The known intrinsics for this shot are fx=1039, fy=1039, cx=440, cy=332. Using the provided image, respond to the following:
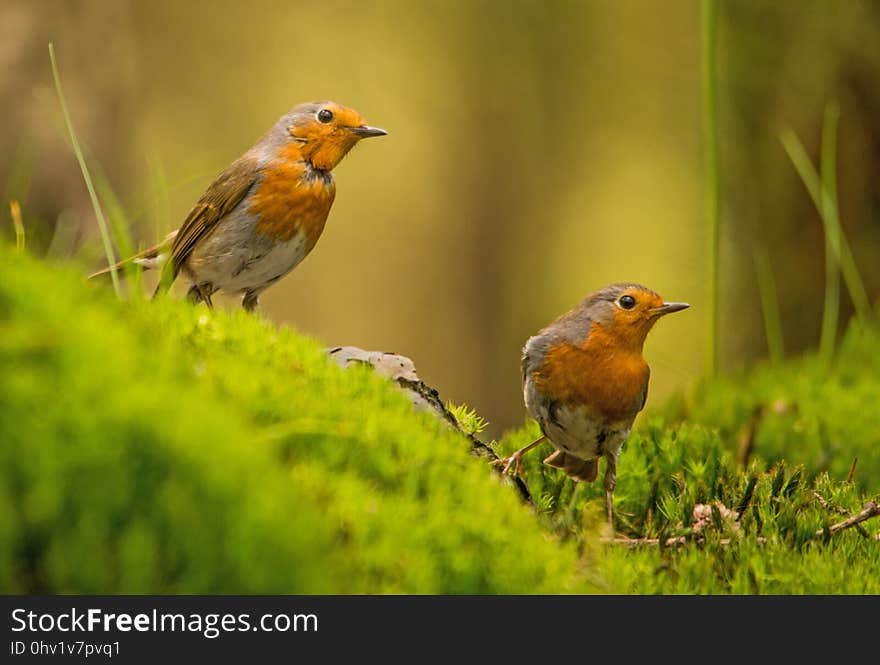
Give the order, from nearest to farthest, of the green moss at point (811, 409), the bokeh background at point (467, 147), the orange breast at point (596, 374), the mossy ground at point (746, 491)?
the mossy ground at point (746, 491) < the orange breast at point (596, 374) < the green moss at point (811, 409) < the bokeh background at point (467, 147)

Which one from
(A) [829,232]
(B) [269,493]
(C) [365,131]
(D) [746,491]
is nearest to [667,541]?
(D) [746,491]

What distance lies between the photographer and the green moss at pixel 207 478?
5.18 ft

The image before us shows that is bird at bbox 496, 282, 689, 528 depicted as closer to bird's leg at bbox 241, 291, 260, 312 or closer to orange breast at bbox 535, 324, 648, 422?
orange breast at bbox 535, 324, 648, 422

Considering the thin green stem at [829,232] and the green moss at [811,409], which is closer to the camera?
the green moss at [811,409]

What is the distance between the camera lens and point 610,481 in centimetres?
314

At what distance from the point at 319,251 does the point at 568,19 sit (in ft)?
11.6

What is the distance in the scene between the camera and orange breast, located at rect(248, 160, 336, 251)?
3520 millimetres

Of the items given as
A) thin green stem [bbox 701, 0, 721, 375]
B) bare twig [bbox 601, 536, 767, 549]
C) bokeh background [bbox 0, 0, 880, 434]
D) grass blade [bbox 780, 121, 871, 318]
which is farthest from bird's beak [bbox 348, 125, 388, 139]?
bokeh background [bbox 0, 0, 880, 434]

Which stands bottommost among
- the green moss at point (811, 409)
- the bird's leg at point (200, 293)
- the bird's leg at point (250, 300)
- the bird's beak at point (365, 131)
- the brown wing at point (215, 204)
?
the green moss at point (811, 409)

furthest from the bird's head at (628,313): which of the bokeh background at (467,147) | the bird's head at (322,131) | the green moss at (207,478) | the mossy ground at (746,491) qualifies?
the bokeh background at (467,147)

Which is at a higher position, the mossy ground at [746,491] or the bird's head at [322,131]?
the bird's head at [322,131]

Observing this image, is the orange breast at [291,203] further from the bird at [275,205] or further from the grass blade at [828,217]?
the grass blade at [828,217]

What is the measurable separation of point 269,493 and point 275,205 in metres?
2.01

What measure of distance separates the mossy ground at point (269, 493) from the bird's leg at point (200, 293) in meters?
1.02
